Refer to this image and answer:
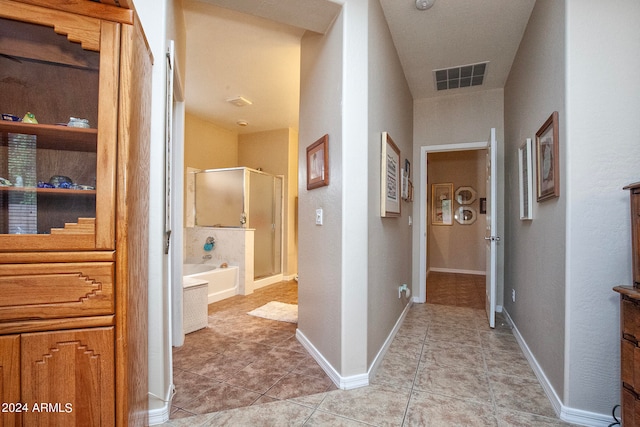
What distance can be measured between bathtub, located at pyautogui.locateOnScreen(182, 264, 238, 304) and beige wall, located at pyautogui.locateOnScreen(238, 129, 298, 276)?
1242mm

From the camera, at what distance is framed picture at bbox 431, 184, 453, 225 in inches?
262

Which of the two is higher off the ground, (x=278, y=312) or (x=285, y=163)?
(x=285, y=163)

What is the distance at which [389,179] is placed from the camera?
2482 mm

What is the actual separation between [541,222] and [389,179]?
1082 millimetres

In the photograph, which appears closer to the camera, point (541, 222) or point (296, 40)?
point (541, 222)

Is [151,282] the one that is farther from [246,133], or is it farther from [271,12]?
[246,133]

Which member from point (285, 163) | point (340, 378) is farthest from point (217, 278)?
point (340, 378)

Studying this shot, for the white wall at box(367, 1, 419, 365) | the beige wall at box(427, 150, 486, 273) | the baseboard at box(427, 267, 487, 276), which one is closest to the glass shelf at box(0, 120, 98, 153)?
the white wall at box(367, 1, 419, 365)

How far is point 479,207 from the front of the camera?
6.26m

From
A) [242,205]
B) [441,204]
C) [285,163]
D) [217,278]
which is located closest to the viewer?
[217,278]

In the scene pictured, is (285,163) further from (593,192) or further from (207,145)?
(593,192)

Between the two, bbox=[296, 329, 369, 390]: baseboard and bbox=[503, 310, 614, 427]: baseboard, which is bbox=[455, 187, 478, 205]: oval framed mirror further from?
Result: bbox=[296, 329, 369, 390]: baseboard

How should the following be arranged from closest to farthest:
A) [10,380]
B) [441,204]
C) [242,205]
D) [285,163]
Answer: [10,380]
[242,205]
[285,163]
[441,204]

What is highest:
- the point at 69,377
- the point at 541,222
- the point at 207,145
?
the point at 207,145
